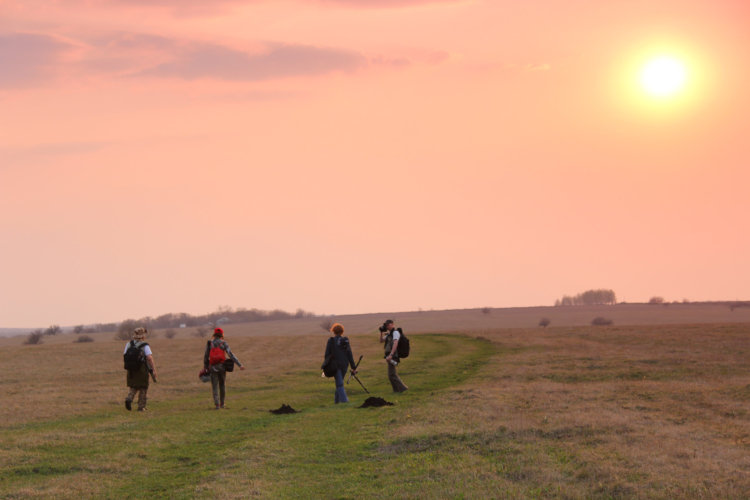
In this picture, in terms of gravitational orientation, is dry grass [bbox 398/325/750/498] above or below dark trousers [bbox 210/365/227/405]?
below

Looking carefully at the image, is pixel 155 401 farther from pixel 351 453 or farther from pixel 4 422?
pixel 351 453

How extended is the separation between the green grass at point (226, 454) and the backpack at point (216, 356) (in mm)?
1716

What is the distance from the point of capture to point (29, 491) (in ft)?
36.2

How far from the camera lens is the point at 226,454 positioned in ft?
45.7

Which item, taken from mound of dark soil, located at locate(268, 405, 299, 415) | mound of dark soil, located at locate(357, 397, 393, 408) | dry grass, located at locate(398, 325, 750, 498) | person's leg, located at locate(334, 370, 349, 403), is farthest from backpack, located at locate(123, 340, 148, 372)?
dry grass, located at locate(398, 325, 750, 498)

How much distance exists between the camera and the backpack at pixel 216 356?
22.1 metres

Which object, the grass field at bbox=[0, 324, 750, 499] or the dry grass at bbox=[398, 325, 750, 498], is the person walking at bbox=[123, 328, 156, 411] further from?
the dry grass at bbox=[398, 325, 750, 498]

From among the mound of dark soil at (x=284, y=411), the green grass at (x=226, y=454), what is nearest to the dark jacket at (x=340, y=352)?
the green grass at (x=226, y=454)

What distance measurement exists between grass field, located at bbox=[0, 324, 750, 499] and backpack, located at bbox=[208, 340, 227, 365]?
6.23 feet

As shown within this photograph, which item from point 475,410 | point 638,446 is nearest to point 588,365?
point 475,410

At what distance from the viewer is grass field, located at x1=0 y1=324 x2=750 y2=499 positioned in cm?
1083

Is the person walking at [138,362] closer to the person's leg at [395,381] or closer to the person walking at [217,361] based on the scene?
the person walking at [217,361]

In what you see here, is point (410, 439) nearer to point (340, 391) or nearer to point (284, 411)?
point (284, 411)

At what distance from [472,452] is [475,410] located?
5306 millimetres
